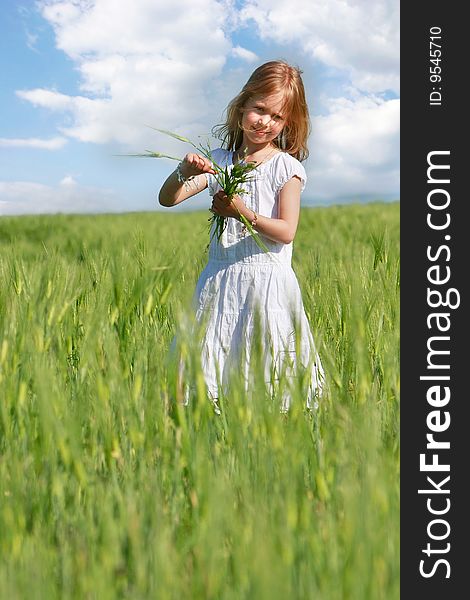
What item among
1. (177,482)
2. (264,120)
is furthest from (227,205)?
(177,482)

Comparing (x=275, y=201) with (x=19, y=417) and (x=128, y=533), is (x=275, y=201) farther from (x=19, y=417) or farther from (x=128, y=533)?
(x=128, y=533)

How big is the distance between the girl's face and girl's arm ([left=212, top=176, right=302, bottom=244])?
14 cm

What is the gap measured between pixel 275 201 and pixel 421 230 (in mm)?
691

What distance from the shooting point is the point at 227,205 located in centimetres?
177

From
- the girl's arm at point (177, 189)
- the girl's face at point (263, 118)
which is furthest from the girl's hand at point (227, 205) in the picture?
the girl's face at point (263, 118)

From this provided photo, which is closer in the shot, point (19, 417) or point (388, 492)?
point (388, 492)

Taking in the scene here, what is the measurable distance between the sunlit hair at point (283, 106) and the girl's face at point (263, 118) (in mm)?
17

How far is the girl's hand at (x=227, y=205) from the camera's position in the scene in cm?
176

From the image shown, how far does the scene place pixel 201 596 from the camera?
0.78 metres

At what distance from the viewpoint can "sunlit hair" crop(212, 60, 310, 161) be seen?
203 cm

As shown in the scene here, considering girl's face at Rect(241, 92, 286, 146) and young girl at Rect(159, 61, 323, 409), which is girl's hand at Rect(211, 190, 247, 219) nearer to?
young girl at Rect(159, 61, 323, 409)

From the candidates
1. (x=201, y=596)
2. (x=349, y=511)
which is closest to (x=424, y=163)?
(x=349, y=511)

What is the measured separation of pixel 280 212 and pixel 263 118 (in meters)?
0.25

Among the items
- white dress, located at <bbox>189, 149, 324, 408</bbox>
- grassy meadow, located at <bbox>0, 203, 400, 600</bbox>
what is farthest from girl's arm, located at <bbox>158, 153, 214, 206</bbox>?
grassy meadow, located at <bbox>0, 203, 400, 600</bbox>
